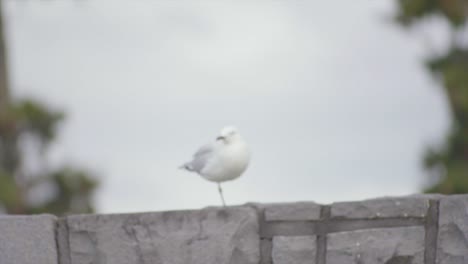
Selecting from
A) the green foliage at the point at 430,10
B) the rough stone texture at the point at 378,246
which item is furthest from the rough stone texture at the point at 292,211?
the green foliage at the point at 430,10

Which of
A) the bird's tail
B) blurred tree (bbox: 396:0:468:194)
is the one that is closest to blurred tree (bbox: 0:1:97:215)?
blurred tree (bbox: 396:0:468:194)

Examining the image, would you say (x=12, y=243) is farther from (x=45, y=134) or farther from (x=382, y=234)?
(x=45, y=134)

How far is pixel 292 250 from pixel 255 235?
0.51 feet

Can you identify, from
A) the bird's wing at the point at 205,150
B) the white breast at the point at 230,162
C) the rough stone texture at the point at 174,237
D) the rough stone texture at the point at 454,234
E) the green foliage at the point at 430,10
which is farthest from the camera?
the green foliage at the point at 430,10

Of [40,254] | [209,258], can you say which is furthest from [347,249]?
[40,254]

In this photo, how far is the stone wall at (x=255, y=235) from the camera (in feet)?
17.9

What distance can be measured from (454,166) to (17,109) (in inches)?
163

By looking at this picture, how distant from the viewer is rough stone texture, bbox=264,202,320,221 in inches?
216

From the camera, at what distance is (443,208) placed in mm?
5582

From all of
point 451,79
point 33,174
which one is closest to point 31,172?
point 33,174

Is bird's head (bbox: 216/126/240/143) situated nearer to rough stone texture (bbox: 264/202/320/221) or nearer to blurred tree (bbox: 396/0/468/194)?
rough stone texture (bbox: 264/202/320/221)

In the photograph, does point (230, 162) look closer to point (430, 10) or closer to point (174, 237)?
point (174, 237)

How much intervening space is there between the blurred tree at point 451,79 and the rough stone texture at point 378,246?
24.5ft

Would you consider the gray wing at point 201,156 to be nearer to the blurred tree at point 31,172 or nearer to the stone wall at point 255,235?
the stone wall at point 255,235
